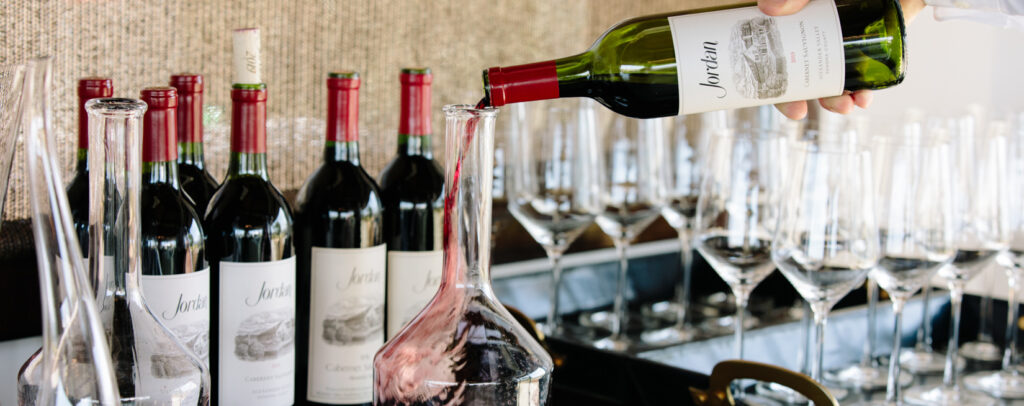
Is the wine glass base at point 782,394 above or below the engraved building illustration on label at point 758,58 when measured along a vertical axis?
below

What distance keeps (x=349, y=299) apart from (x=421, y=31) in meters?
0.59

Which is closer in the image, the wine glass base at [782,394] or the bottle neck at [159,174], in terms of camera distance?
the bottle neck at [159,174]

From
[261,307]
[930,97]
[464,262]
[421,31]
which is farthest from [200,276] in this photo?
[930,97]

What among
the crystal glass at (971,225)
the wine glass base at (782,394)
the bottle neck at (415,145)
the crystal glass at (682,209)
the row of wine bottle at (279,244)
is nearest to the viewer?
the row of wine bottle at (279,244)

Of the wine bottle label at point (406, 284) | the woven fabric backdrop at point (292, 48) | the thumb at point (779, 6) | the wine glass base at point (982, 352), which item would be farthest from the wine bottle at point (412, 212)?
the wine glass base at point (982, 352)

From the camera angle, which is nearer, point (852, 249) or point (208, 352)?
point (208, 352)

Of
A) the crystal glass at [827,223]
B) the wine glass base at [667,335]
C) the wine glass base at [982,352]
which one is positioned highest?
the crystal glass at [827,223]

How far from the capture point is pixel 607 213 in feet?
4.87

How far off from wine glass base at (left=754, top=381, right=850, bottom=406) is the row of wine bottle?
458mm

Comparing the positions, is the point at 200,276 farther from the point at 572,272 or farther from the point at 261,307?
the point at 572,272

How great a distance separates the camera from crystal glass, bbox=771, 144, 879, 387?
1.10m

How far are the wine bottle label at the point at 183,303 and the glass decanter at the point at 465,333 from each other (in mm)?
187

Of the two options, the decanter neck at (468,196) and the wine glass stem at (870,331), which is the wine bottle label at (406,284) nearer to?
the decanter neck at (468,196)

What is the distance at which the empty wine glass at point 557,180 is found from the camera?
4.62 feet
